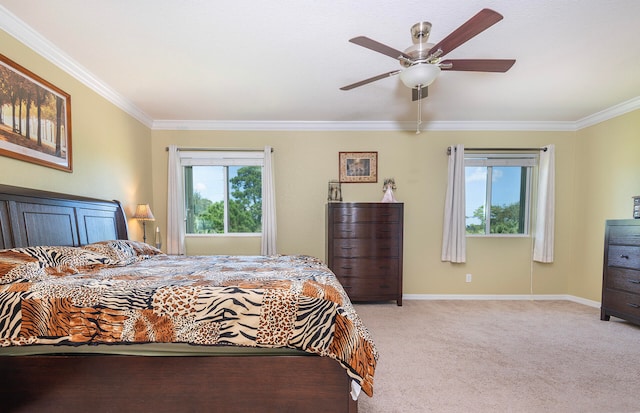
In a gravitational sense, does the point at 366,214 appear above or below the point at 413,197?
below

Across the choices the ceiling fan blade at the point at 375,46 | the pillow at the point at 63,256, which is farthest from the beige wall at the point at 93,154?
the ceiling fan blade at the point at 375,46

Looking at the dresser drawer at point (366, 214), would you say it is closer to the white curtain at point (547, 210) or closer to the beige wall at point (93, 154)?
the white curtain at point (547, 210)

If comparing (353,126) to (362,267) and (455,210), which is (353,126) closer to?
(455,210)

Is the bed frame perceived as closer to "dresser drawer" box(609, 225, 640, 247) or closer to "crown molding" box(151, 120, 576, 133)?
"crown molding" box(151, 120, 576, 133)

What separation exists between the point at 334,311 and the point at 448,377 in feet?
3.99

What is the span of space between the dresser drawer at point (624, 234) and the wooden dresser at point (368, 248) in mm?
2199

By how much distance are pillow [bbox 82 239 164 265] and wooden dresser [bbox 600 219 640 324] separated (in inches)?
187

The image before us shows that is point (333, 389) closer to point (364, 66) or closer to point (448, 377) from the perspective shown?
point (448, 377)

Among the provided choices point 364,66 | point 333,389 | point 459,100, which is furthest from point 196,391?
point 459,100

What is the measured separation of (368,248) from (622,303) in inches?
106

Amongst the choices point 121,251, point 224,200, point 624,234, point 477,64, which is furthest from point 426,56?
point 224,200

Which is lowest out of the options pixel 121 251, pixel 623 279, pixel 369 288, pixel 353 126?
pixel 369 288

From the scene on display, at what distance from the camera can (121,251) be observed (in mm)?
2271

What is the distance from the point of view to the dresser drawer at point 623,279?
9.06ft
